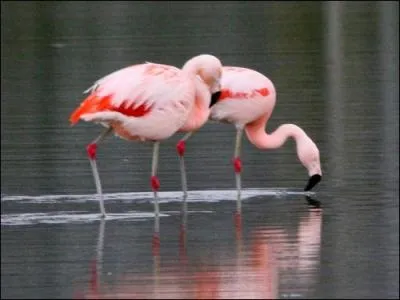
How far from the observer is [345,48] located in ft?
80.6

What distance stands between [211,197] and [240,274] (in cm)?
292

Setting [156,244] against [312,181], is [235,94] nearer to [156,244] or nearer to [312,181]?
[312,181]

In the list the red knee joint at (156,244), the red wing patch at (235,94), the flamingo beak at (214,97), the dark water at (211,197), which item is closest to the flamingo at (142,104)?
the flamingo beak at (214,97)

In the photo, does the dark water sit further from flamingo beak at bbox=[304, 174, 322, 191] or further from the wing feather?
the wing feather

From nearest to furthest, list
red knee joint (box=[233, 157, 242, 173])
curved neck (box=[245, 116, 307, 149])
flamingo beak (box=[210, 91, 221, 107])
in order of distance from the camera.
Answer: flamingo beak (box=[210, 91, 221, 107]) → red knee joint (box=[233, 157, 242, 173]) → curved neck (box=[245, 116, 307, 149])

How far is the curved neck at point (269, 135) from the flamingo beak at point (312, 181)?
2.34ft

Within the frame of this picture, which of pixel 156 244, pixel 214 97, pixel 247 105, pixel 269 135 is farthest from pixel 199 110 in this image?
pixel 156 244

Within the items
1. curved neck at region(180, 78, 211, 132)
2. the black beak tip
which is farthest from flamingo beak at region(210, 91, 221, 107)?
the black beak tip

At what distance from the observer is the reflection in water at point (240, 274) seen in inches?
347

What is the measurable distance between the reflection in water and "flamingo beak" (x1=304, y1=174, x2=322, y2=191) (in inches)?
66.7

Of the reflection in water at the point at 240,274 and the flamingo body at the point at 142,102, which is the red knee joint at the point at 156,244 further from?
the flamingo body at the point at 142,102

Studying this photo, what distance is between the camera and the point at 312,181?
12414 mm

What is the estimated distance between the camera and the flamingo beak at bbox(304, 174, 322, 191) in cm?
1240

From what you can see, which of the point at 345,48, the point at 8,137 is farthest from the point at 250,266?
the point at 345,48
